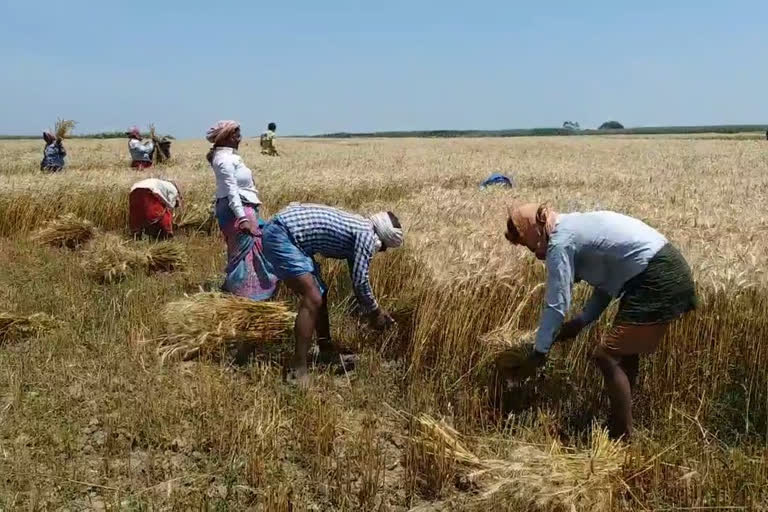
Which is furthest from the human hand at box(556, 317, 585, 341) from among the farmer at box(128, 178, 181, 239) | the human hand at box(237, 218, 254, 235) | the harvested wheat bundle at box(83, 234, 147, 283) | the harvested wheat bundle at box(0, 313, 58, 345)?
the farmer at box(128, 178, 181, 239)

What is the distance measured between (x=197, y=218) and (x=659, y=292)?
7.62 meters

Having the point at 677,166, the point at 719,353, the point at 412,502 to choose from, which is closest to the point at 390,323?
the point at 412,502

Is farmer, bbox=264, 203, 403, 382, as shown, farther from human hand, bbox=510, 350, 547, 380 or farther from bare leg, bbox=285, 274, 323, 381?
human hand, bbox=510, 350, 547, 380

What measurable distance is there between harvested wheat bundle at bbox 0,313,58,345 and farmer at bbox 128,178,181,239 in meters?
3.42

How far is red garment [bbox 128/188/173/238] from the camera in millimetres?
9039

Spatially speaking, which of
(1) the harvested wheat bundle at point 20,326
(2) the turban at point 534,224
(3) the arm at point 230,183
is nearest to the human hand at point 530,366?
(2) the turban at point 534,224

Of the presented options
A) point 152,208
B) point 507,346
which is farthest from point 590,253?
point 152,208

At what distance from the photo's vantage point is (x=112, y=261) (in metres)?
7.62

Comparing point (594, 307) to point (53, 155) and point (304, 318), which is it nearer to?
point (304, 318)

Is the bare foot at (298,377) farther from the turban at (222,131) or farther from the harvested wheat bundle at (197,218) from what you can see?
the harvested wheat bundle at (197,218)

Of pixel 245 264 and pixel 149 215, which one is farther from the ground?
pixel 149 215

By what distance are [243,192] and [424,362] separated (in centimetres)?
274

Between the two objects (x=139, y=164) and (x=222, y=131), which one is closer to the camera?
(x=222, y=131)

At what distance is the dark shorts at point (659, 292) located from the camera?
3646mm
